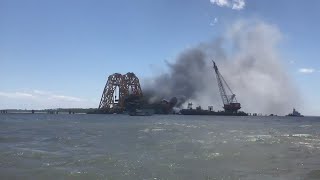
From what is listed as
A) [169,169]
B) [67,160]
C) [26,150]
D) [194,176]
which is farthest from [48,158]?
[194,176]

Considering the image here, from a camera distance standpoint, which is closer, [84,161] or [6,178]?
[6,178]

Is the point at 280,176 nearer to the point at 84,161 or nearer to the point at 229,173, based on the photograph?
the point at 229,173

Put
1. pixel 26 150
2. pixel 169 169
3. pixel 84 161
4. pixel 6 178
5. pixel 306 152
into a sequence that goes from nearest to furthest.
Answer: pixel 6 178
pixel 169 169
pixel 84 161
pixel 26 150
pixel 306 152

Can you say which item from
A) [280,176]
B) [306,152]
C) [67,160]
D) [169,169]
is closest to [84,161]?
[67,160]

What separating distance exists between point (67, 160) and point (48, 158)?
1.59m

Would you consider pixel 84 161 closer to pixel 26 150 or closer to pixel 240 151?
pixel 26 150

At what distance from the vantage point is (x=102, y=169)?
811 inches

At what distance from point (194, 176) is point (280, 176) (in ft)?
13.2

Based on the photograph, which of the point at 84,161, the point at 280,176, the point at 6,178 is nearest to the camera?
the point at 6,178

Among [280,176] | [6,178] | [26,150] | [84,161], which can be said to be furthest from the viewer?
[26,150]

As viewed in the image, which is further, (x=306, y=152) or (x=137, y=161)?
(x=306, y=152)

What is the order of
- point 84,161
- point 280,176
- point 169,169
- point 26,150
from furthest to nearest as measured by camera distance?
point 26,150 → point 84,161 → point 169,169 → point 280,176

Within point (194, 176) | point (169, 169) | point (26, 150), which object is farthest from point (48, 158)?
point (194, 176)

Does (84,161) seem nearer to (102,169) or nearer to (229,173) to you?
(102,169)
